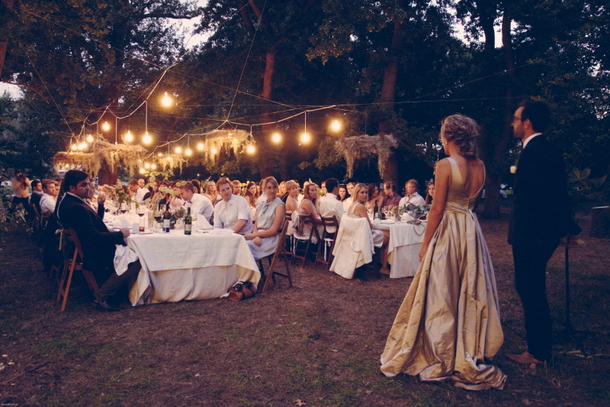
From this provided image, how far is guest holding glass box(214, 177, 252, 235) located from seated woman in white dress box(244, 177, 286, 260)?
16 centimetres

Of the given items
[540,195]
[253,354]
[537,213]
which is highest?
[540,195]

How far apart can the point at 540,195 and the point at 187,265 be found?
363 cm

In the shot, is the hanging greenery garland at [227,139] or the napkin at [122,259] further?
the hanging greenery garland at [227,139]

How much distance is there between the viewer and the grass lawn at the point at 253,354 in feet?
8.87

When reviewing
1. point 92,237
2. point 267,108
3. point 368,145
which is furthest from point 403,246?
point 267,108

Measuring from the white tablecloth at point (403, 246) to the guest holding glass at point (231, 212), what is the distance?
6.99 ft

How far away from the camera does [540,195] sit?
2887 mm

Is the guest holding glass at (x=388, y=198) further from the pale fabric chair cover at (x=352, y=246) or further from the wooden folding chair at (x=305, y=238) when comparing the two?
the pale fabric chair cover at (x=352, y=246)

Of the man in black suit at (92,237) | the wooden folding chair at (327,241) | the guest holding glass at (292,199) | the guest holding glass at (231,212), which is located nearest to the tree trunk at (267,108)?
the guest holding glass at (292,199)

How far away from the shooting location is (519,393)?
2.75 metres

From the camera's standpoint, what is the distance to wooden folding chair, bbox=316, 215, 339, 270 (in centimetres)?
665

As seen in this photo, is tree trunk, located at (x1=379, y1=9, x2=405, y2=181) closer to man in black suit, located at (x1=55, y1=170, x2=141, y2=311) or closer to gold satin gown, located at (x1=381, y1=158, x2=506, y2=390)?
man in black suit, located at (x1=55, y1=170, x2=141, y2=311)

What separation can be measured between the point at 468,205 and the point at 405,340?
1.05 meters

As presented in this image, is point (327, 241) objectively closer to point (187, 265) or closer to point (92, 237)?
point (187, 265)
